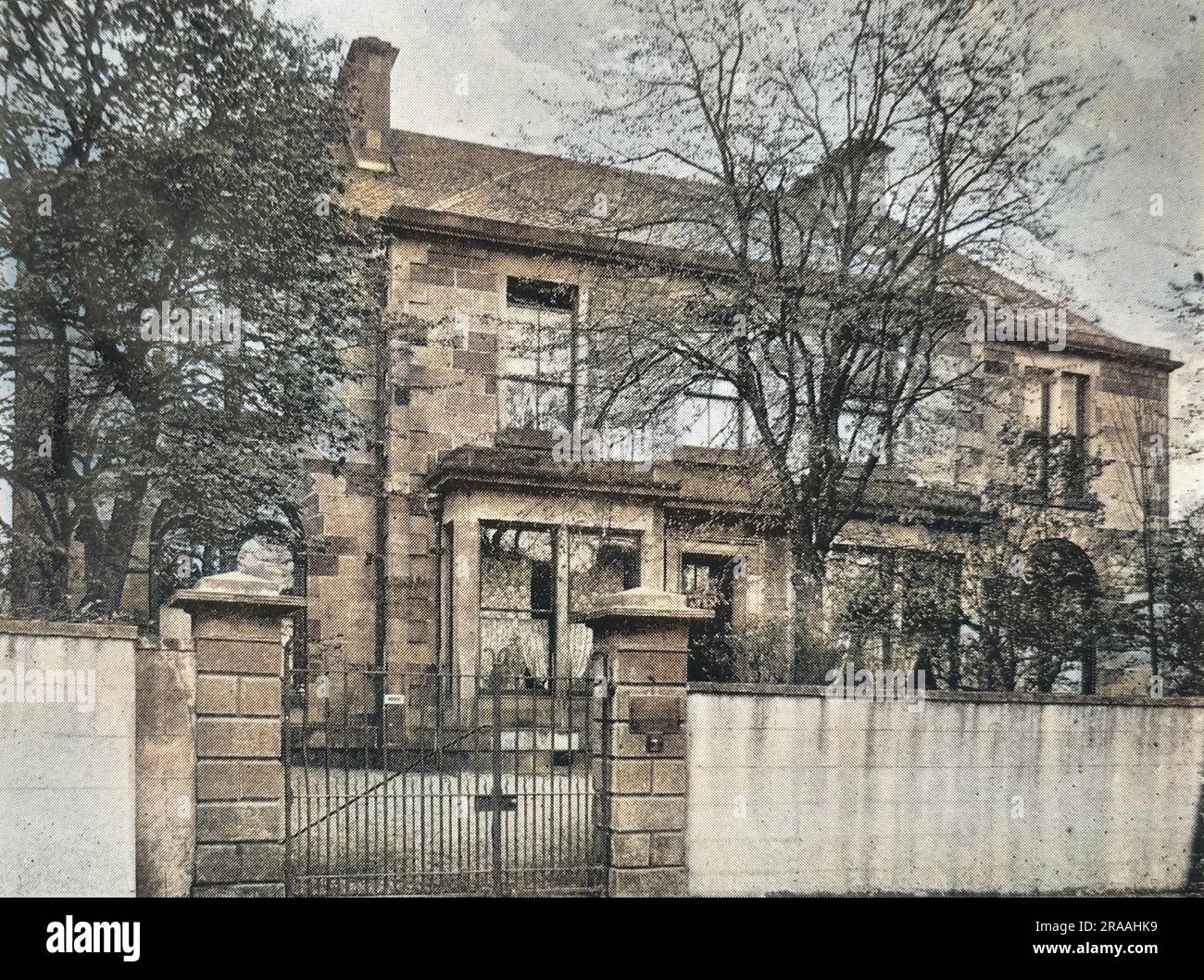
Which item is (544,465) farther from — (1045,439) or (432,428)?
(1045,439)

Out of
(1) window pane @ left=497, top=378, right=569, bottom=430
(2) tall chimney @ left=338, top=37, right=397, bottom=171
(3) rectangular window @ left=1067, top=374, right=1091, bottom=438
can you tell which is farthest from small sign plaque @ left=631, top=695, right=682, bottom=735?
(3) rectangular window @ left=1067, top=374, right=1091, bottom=438

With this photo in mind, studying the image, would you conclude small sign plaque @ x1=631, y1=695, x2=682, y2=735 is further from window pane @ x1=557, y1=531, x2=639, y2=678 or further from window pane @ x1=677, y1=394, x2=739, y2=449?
window pane @ x1=677, y1=394, x2=739, y2=449

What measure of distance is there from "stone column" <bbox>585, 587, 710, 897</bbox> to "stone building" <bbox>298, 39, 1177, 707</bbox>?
131 inches

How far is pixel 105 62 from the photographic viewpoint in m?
10.6

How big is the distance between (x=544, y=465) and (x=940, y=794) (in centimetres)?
Result: 577

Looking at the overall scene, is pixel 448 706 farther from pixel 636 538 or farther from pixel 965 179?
pixel 965 179

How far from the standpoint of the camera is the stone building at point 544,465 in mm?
12023

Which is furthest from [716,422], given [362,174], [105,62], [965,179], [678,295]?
[105,62]

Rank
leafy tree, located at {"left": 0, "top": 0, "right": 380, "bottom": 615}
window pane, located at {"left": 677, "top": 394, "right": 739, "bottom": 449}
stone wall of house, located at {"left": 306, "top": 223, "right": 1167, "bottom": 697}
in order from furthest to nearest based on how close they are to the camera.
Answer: stone wall of house, located at {"left": 306, "top": 223, "right": 1167, "bottom": 697} → window pane, located at {"left": 677, "top": 394, "right": 739, "bottom": 449} → leafy tree, located at {"left": 0, "top": 0, "right": 380, "bottom": 615}

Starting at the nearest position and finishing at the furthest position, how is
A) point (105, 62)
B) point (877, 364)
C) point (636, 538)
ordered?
point (105, 62) → point (877, 364) → point (636, 538)

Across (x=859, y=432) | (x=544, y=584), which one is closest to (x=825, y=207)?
(x=859, y=432)

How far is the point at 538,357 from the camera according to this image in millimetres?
12727

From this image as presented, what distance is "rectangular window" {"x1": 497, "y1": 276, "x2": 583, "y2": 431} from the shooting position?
12.5 m
